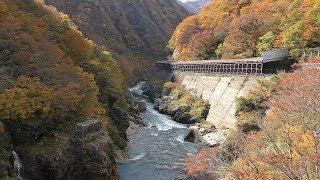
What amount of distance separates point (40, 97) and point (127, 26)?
99.6m

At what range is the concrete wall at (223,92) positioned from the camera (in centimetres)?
4691

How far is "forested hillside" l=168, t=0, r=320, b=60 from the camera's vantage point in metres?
49.4

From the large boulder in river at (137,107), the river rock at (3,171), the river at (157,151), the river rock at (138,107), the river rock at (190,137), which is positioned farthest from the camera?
the river rock at (138,107)

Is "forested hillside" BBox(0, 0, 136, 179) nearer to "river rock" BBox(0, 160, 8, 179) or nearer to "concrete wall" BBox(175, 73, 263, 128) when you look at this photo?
"river rock" BBox(0, 160, 8, 179)

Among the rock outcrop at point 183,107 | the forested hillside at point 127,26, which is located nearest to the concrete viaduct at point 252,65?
the rock outcrop at point 183,107

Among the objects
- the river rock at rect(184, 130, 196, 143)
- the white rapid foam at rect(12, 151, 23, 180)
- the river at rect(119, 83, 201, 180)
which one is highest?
the white rapid foam at rect(12, 151, 23, 180)

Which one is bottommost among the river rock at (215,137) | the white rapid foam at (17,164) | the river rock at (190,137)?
the river rock at (215,137)

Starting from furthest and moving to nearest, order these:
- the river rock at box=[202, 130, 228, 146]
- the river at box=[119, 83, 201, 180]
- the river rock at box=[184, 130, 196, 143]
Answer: the river rock at box=[184, 130, 196, 143] → the river rock at box=[202, 130, 228, 146] → the river at box=[119, 83, 201, 180]

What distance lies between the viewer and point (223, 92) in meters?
52.3

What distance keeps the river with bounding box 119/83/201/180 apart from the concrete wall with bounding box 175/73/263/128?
513cm

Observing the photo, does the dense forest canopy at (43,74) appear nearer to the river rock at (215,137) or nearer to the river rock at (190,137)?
the river rock at (190,137)

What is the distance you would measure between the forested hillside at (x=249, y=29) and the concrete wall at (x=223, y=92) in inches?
300

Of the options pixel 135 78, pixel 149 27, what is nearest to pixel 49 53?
pixel 135 78

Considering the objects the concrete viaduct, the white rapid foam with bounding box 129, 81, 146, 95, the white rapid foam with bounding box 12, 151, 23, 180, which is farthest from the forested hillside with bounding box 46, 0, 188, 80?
the white rapid foam with bounding box 12, 151, 23, 180
